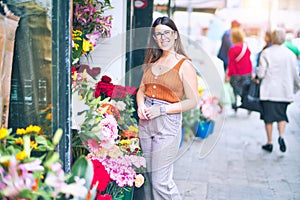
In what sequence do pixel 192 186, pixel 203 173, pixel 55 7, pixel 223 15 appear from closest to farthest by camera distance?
pixel 55 7 → pixel 192 186 → pixel 203 173 → pixel 223 15

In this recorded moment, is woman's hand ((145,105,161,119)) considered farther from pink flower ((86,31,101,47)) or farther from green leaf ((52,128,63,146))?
green leaf ((52,128,63,146))

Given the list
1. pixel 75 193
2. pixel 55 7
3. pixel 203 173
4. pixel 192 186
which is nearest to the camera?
pixel 75 193

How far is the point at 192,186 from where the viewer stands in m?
5.44

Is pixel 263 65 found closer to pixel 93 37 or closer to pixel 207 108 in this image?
pixel 207 108

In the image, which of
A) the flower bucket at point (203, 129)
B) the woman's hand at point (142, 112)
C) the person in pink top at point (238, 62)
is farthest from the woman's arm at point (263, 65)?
the woman's hand at point (142, 112)

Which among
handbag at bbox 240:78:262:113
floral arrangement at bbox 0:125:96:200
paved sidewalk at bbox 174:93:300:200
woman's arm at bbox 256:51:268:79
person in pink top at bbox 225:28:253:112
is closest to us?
floral arrangement at bbox 0:125:96:200

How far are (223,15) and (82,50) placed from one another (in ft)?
35.4

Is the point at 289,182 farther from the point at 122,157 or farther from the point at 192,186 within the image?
the point at 122,157

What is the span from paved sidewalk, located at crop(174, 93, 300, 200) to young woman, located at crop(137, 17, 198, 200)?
51.8 inches

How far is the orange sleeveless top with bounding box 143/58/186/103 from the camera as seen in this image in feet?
12.0

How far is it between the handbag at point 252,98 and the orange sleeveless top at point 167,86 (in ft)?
12.3

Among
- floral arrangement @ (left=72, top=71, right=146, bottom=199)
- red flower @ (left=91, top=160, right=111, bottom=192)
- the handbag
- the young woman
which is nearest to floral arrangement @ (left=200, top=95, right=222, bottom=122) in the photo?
the handbag

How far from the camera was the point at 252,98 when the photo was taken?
7.43 meters

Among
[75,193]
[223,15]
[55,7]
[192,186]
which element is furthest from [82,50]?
[223,15]
